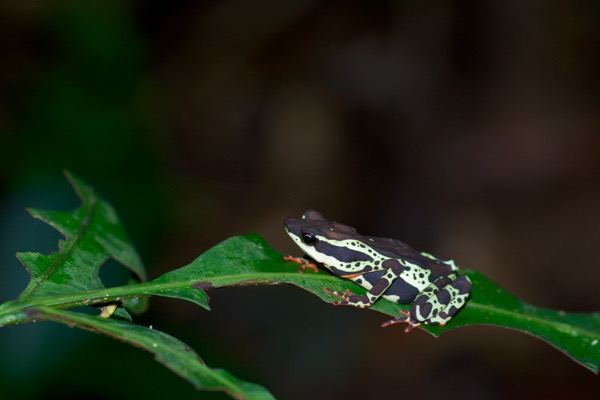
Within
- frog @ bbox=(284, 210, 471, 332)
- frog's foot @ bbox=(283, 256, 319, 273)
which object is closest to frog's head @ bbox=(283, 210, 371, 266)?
frog @ bbox=(284, 210, 471, 332)

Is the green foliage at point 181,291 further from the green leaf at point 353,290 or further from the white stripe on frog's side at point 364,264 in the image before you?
the white stripe on frog's side at point 364,264

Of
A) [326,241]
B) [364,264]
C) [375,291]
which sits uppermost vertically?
[326,241]

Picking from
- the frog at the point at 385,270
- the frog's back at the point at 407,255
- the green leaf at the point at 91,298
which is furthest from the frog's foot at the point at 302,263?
the green leaf at the point at 91,298

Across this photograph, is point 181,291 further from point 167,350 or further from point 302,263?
point 302,263

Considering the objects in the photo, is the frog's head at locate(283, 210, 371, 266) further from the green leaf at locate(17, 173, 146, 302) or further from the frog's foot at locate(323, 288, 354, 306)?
the green leaf at locate(17, 173, 146, 302)

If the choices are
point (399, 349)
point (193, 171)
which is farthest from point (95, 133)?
point (399, 349)

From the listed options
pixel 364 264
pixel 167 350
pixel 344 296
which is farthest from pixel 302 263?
pixel 167 350

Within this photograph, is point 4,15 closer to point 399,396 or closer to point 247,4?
point 247,4
